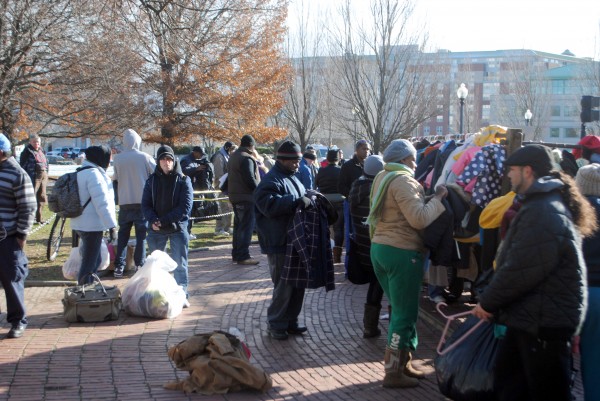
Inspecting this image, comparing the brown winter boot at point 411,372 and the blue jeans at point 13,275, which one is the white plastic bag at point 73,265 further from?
the brown winter boot at point 411,372

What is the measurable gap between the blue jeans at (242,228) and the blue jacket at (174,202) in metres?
2.74

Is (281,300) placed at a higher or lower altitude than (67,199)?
lower

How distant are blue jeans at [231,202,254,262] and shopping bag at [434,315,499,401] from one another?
6736mm

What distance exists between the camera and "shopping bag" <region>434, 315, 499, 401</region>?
4.85 metres

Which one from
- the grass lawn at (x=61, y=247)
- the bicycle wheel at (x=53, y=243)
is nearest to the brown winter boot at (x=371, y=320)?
the grass lawn at (x=61, y=247)

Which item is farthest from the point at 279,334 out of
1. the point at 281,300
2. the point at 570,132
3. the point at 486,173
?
the point at 570,132

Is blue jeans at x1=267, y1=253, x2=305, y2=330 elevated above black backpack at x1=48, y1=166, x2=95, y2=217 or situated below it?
below

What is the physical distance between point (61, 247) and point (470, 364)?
10.2 metres

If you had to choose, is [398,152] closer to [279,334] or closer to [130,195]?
[279,334]

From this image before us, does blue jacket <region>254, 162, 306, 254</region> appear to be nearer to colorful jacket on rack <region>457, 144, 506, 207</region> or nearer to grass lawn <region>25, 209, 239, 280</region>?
colorful jacket on rack <region>457, 144, 506, 207</region>

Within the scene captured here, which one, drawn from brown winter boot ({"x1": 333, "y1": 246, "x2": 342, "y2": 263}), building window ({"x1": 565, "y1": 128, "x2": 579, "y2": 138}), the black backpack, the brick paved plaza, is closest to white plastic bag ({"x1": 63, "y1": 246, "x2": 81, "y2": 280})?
the brick paved plaza

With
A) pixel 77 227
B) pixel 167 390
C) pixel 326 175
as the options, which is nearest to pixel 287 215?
pixel 167 390

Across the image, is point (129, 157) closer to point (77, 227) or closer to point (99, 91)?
point (77, 227)

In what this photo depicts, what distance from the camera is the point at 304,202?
23.5 feet
